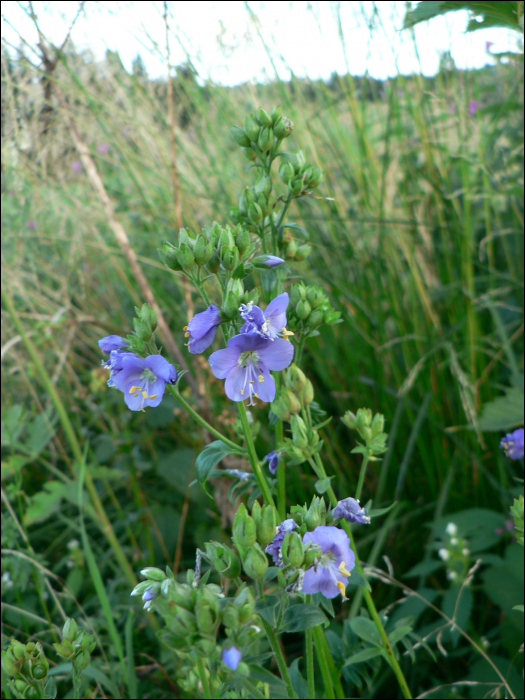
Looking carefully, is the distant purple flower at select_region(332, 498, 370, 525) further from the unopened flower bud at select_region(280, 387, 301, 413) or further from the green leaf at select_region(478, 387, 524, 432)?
the green leaf at select_region(478, 387, 524, 432)

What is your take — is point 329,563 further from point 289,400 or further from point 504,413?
point 504,413

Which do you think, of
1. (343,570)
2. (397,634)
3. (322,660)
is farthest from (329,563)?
(397,634)

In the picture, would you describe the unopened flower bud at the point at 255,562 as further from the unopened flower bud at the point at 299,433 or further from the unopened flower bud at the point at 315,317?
the unopened flower bud at the point at 315,317

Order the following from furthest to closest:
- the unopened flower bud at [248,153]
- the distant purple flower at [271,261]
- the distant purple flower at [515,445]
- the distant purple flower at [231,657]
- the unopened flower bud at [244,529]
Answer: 1. the distant purple flower at [515,445]
2. the unopened flower bud at [248,153]
3. the distant purple flower at [271,261]
4. the unopened flower bud at [244,529]
5. the distant purple flower at [231,657]

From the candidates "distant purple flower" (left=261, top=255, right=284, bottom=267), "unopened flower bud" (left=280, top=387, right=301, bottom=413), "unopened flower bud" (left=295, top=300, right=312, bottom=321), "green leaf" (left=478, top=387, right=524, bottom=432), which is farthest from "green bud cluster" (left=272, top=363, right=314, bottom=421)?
"green leaf" (left=478, top=387, right=524, bottom=432)

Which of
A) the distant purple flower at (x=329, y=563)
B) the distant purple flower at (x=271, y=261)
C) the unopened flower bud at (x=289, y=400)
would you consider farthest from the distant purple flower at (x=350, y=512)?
the distant purple flower at (x=271, y=261)

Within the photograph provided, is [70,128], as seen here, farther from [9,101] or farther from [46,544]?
[46,544]
